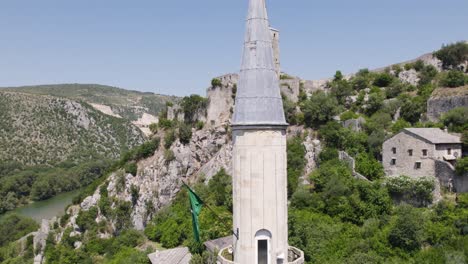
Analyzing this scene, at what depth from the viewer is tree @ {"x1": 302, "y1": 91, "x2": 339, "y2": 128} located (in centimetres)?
4241

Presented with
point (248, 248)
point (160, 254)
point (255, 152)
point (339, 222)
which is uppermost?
point (255, 152)

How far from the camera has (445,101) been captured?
3884 centimetres

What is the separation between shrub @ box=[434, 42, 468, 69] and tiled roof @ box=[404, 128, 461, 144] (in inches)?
958

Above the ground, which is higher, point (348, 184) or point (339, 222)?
point (348, 184)

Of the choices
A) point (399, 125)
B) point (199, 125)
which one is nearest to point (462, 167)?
point (399, 125)

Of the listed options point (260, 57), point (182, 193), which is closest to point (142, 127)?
point (182, 193)

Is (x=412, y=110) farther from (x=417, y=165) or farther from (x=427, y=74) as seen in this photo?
(x=427, y=74)

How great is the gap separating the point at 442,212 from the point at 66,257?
3621 cm

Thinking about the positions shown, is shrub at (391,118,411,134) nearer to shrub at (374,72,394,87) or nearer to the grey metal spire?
shrub at (374,72,394,87)

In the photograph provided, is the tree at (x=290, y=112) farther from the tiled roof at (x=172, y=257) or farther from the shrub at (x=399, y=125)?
the tiled roof at (x=172, y=257)

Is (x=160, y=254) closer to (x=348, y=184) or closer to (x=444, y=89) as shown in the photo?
Result: (x=348, y=184)

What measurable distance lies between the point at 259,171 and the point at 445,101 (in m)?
36.3

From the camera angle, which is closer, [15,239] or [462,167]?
[462,167]

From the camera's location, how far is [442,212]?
28438 millimetres
